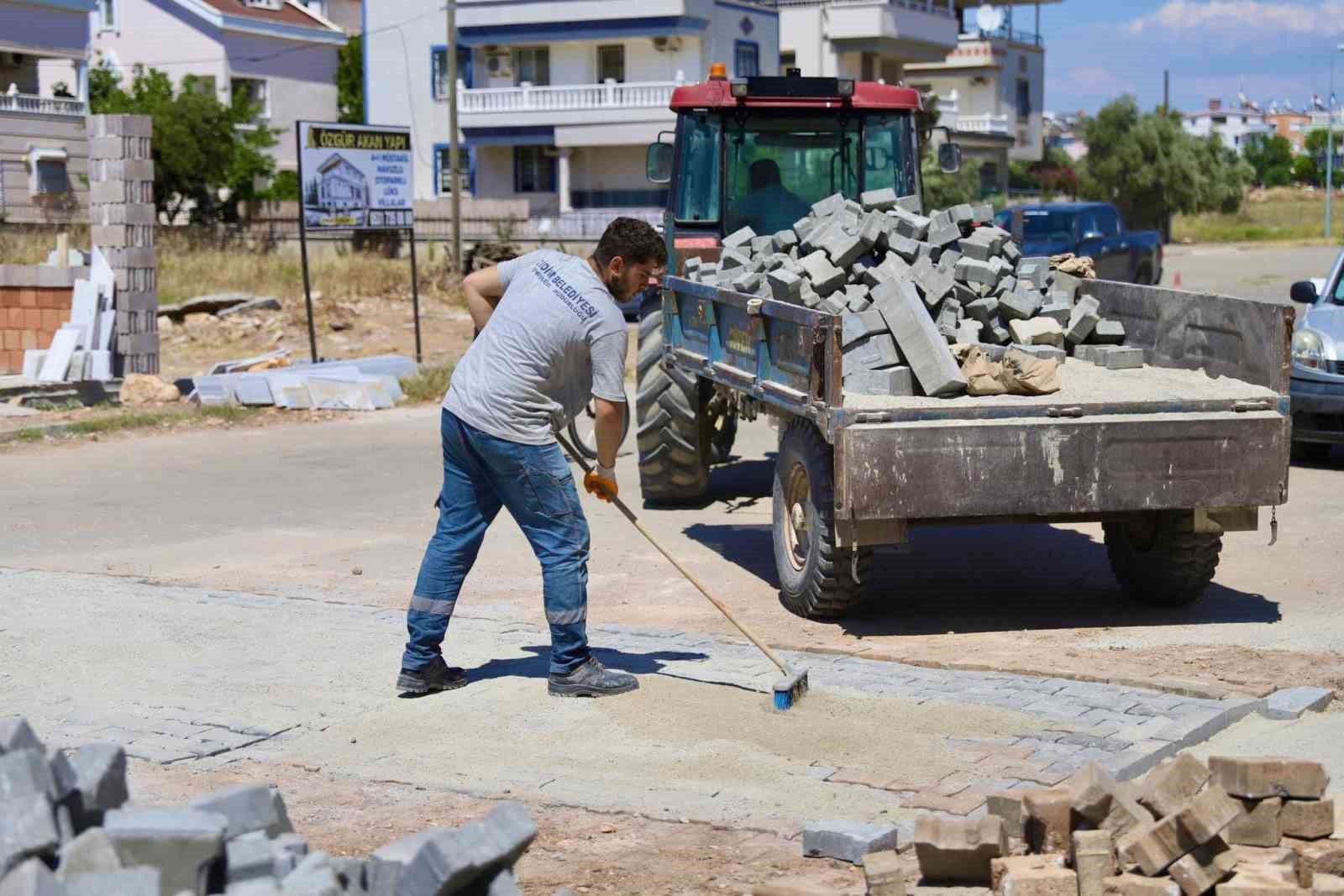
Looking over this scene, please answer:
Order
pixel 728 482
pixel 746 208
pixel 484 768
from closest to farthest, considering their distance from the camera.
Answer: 1. pixel 484 768
2. pixel 746 208
3. pixel 728 482

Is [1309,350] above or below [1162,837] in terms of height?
above

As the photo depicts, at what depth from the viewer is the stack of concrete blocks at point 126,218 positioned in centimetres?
1853

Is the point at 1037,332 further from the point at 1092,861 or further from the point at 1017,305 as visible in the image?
the point at 1092,861

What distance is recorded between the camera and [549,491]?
6.87 m

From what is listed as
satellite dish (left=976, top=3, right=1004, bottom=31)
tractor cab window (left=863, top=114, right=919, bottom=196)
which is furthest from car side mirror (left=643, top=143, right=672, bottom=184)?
satellite dish (left=976, top=3, right=1004, bottom=31)

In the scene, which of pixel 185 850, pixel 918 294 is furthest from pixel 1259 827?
pixel 918 294

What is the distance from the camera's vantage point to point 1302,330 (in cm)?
1370

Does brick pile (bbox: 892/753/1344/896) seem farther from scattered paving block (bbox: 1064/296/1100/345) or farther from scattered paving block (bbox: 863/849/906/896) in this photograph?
scattered paving block (bbox: 1064/296/1100/345)

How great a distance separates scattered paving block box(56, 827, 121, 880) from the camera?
150 inches

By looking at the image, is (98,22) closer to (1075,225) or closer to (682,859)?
(1075,225)

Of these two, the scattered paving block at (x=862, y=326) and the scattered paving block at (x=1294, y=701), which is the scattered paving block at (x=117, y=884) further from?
the scattered paving block at (x=862, y=326)

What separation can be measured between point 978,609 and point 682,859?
4.24 meters

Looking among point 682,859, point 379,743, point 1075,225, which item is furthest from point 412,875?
point 1075,225

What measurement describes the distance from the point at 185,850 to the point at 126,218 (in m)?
15.7
